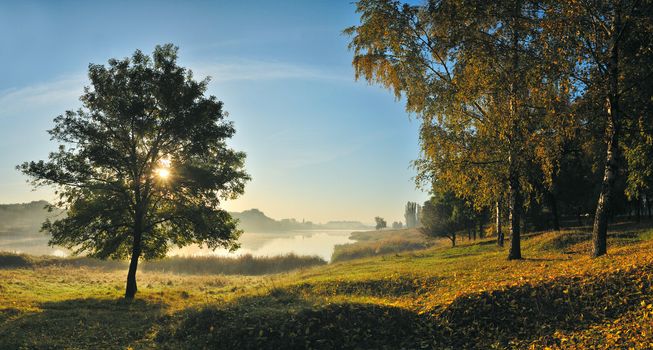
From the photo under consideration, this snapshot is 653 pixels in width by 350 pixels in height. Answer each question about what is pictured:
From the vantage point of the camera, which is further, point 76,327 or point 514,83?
point 514,83

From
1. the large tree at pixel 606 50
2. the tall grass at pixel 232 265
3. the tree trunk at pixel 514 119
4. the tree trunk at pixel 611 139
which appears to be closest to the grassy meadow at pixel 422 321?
the tree trunk at pixel 611 139

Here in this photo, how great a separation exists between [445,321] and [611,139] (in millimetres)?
11254

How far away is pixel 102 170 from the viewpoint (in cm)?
2281

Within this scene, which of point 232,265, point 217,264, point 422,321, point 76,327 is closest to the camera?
point 422,321

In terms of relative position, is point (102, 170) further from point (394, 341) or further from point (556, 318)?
point (556, 318)

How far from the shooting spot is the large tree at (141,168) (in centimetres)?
→ 2181

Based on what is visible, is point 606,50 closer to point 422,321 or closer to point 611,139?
point 611,139

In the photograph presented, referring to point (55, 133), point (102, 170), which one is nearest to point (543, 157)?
point (102, 170)

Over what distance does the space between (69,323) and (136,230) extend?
829cm

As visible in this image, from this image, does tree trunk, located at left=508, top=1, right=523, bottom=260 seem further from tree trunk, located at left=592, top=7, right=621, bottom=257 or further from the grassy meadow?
the grassy meadow

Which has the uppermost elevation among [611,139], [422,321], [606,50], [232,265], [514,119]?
[606,50]

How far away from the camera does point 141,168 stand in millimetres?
22906

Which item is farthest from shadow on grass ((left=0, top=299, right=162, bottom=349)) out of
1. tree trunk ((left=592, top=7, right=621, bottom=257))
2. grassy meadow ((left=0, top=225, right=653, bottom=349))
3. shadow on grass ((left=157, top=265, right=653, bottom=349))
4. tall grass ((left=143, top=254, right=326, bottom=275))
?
tall grass ((left=143, top=254, right=326, bottom=275))

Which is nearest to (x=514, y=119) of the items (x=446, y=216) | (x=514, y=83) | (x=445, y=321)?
(x=514, y=83)
